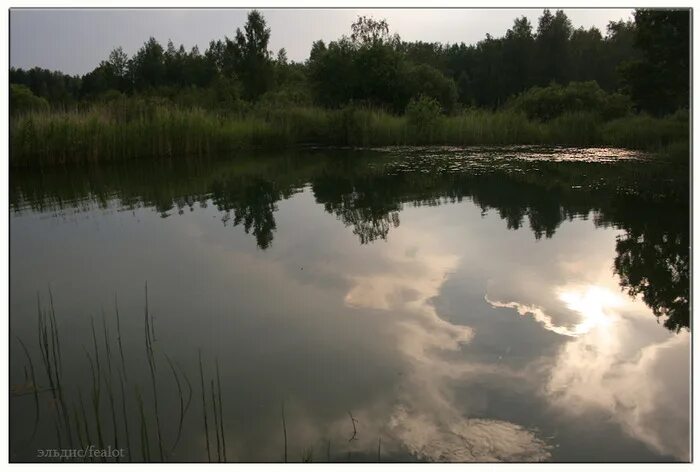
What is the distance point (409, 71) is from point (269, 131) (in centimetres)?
1094

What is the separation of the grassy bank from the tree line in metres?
1.78

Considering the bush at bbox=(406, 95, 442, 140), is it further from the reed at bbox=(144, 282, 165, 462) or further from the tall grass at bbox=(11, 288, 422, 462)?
the tall grass at bbox=(11, 288, 422, 462)

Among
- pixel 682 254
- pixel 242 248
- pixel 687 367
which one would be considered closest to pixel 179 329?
pixel 242 248

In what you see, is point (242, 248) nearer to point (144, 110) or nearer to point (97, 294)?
point (97, 294)

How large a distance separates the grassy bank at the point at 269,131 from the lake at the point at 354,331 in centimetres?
449

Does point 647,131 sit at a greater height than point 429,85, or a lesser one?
lesser

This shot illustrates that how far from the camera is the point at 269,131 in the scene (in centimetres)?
A: 1870

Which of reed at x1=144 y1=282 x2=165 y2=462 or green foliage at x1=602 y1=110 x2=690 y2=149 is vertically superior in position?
green foliage at x1=602 y1=110 x2=690 y2=149

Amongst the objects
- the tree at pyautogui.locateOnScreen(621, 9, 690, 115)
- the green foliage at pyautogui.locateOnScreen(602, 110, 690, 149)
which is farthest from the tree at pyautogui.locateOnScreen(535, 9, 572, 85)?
the green foliage at pyautogui.locateOnScreen(602, 110, 690, 149)

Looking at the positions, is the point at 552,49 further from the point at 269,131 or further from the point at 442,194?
the point at 442,194

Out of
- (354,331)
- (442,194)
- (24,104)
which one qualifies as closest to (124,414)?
(354,331)

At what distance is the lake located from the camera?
2920 mm

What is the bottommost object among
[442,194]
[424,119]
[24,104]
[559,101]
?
[442,194]

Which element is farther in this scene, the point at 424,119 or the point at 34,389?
the point at 424,119
